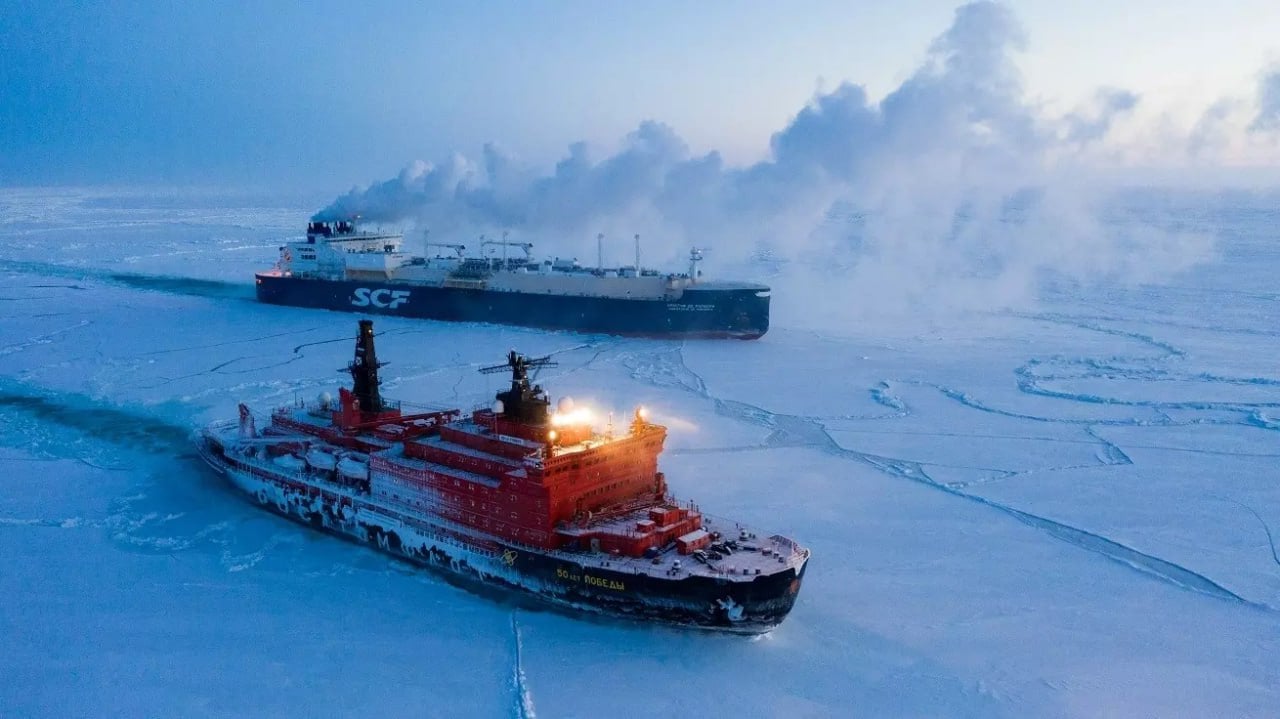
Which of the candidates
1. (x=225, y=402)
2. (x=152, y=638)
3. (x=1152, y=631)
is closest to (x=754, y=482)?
(x=1152, y=631)

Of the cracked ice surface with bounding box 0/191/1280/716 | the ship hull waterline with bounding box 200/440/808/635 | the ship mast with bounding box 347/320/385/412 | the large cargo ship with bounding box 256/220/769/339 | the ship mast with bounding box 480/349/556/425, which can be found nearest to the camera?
the cracked ice surface with bounding box 0/191/1280/716

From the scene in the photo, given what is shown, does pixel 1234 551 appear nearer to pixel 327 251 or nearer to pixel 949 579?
pixel 949 579

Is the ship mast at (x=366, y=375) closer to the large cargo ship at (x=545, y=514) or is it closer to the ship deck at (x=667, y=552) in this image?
the large cargo ship at (x=545, y=514)

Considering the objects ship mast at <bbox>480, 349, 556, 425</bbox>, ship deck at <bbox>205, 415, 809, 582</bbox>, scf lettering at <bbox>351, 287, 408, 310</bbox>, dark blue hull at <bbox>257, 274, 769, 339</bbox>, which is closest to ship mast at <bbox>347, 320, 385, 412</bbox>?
ship deck at <bbox>205, 415, 809, 582</bbox>

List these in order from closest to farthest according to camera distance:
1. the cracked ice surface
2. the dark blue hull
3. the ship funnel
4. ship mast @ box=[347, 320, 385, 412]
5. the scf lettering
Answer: the cracked ice surface < ship mast @ box=[347, 320, 385, 412] < the ship funnel < the dark blue hull < the scf lettering

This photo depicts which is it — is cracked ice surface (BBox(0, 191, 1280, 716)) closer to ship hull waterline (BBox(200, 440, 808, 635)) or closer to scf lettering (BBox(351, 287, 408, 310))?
ship hull waterline (BBox(200, 440, 808, 635))

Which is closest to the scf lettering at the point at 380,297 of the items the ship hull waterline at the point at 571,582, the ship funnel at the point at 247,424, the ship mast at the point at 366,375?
the ship funnel at the point at 247,424
